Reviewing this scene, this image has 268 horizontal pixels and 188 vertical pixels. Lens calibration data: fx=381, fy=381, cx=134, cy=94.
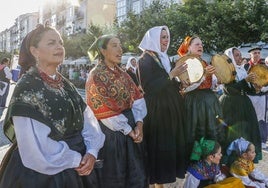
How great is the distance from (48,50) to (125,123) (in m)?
1.17

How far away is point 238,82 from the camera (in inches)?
197

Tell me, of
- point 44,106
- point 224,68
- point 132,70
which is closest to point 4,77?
point 132,70

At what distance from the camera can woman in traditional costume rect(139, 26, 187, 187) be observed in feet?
12.7

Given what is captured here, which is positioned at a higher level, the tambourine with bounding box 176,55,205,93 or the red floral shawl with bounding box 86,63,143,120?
the tambourine with bounding box 176,55,205,93

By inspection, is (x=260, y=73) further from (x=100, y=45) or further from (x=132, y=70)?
(x=100, y=45)

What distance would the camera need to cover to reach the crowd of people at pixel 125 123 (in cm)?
227

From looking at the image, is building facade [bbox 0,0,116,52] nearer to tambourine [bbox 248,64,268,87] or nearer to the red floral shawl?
tambourine [bbox 248,64,268,87]

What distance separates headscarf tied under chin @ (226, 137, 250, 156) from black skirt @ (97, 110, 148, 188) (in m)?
1.42

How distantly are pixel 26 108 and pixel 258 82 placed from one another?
3.85 metres

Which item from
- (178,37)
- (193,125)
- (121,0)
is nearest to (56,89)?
(193,125)

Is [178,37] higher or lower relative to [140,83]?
higher

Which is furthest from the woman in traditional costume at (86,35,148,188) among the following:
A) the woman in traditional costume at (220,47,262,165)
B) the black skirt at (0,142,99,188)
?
the woman in traditional costume at (220,47,262,165)

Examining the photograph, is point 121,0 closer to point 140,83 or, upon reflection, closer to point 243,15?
point 243,15

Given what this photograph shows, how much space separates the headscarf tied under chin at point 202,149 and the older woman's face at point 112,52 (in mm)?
1334
